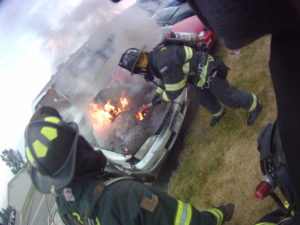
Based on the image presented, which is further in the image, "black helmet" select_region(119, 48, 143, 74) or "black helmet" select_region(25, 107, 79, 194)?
"black helmet" select_region(119, 48, 143, 74)

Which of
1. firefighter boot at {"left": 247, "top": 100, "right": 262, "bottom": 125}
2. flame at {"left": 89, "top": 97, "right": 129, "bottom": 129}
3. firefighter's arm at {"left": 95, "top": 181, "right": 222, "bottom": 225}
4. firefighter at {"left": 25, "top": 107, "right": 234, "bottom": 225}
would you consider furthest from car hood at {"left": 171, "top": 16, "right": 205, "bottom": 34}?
firefighter's arm at {"left": 95, "top": 181, "right": 222, "bottom": 225}

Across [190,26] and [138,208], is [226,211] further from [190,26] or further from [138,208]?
[190,26]

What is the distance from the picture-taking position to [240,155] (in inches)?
138

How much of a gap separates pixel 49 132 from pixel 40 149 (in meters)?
0.15

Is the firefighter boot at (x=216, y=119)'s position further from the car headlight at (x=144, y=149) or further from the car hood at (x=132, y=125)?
the car headlight at (x=144, y=149)

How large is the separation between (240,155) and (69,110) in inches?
175

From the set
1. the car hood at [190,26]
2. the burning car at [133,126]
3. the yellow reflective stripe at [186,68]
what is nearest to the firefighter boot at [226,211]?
the burning car at [133,126]

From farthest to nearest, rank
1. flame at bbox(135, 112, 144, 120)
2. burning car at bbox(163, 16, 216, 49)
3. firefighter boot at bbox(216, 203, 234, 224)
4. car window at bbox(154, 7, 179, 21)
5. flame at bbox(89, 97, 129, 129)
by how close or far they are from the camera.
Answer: car window at bbox(154, 7, 179, 21)
burning car at bbox(163, 16, 216, 49)
flame at bbox(89, 97, 129, 129)
flame at bbox(135, 112, 144, 120)
firefighter boot at bbox(216, 203, 234, 224)

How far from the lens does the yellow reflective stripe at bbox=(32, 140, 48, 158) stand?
1.79 meters

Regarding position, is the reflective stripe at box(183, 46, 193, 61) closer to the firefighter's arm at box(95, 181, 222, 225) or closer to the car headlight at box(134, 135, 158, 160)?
the car headlight at box(134, 135, 158, 160)

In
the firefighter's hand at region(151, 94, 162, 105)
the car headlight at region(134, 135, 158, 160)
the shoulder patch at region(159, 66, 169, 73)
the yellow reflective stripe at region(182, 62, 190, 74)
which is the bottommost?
the car headlight at region(134, 135, 158, 160)

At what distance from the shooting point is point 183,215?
79.5 inches

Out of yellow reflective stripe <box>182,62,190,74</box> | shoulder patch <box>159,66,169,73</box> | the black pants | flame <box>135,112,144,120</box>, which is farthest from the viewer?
flame <box>135,112,144,120</box>

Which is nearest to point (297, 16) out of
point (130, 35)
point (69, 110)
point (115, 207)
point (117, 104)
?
point (115, 207)
